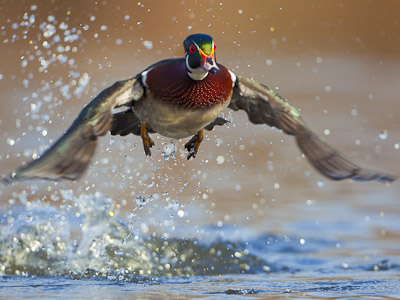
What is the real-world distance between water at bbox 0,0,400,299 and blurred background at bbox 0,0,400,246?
0.08 feet

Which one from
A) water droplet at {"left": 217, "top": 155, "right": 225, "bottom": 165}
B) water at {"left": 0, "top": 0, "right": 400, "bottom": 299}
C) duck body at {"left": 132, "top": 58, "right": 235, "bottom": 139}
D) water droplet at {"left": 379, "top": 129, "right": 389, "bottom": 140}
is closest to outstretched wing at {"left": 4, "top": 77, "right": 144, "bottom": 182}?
duck body at {"left": 132, "top": 58, "right": 235, "bottom": 139}

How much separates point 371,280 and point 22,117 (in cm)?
447

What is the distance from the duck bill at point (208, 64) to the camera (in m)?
4.21

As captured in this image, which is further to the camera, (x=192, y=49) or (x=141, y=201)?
(x=141, y=201)

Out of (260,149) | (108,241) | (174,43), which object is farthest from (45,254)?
(174,43)

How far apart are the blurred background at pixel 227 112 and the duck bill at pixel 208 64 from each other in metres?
1.30

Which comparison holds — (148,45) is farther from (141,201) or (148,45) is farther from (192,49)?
(192,49)

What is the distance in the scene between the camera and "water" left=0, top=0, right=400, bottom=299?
5.62m

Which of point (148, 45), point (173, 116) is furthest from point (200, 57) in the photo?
point (148, 45)

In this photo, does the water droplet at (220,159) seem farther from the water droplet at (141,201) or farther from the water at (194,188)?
the water droplet at (141,201)

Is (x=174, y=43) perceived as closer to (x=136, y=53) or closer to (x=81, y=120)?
(x=136, y=53)

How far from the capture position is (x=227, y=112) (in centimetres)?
826

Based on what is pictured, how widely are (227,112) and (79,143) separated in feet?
13.9

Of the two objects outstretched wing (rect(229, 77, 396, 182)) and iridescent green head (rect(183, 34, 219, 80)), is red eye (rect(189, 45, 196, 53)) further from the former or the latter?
outstretched wing (rect(229, 77, 396, 182))
